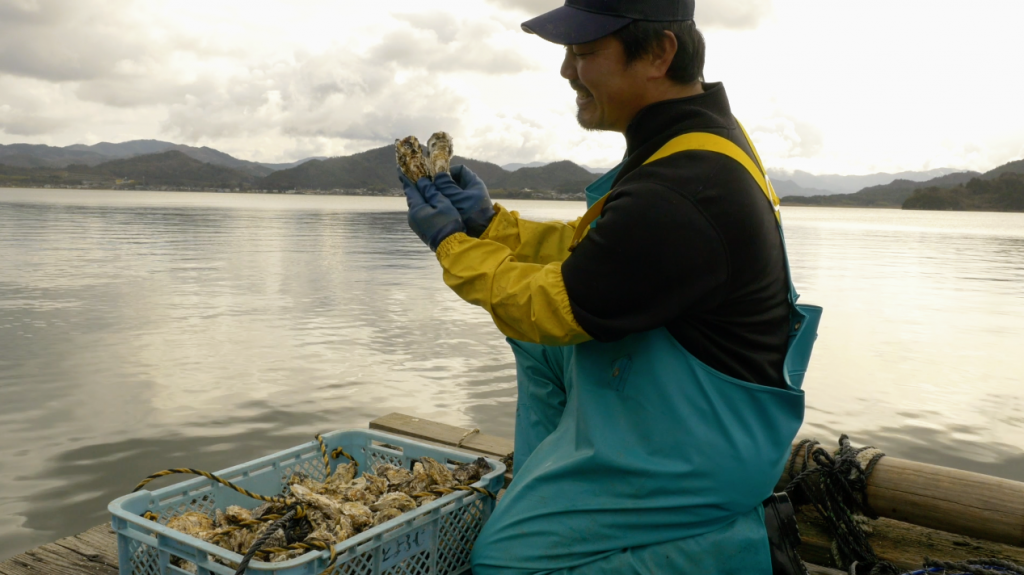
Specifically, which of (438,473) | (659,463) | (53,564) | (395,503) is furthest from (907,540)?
(53,564)

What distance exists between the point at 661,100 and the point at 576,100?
0.35 metres

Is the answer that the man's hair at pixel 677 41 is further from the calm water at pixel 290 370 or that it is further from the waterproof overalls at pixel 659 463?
the calm water at pixel 290 370

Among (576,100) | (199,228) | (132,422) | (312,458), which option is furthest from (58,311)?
(199,228)

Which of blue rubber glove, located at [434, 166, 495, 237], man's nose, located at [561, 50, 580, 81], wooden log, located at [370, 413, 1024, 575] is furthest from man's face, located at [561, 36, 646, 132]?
wooden log, located at [370, 413, 1024, 575]

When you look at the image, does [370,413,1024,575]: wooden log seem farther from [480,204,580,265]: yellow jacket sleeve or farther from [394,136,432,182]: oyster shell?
[394,136,432,182]: oyster shell

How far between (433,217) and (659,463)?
40.4 inches

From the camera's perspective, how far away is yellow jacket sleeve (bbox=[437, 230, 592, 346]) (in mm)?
2117

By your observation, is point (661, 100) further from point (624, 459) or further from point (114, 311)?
point (114, 311)

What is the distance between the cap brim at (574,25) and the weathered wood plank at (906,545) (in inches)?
97.0

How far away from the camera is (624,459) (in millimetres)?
2277

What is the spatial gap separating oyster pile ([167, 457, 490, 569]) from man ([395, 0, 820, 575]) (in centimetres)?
53

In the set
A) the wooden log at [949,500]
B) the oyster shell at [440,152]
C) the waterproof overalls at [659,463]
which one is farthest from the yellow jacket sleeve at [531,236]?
the wooden log at [949,500]

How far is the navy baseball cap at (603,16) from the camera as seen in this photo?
2.24m

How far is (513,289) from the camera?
2.20 meters
